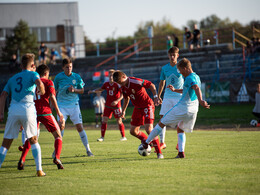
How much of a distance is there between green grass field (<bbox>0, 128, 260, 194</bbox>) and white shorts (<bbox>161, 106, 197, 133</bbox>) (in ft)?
2.48

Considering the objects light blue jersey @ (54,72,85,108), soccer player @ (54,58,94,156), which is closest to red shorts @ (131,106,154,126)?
soccer player @ (54,58,94,156)

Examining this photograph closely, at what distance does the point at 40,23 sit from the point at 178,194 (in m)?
62.0

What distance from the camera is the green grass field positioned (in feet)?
19.6

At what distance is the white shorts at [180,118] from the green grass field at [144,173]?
2.48 feet

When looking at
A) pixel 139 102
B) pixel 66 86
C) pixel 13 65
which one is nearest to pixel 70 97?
pixel 66 86

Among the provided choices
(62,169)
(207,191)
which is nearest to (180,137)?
(62,169)

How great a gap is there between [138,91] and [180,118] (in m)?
1.39

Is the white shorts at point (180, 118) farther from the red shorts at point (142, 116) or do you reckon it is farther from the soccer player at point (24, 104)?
the soccer player at point (24, 104)

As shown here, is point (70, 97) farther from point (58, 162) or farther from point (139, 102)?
point (58, 162)

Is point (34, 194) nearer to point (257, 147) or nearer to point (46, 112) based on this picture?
point (46, 112)

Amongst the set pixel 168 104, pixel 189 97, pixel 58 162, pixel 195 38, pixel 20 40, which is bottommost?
pixel 58 162

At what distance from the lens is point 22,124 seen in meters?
7.12

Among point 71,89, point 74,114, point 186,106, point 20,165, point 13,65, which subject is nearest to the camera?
point 20,165

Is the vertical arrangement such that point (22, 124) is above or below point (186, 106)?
below
